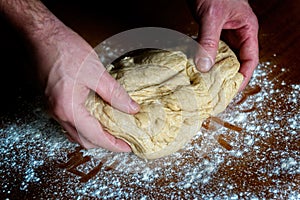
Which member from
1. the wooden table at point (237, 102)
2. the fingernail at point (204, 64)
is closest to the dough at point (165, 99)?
the fingernail at point (204, 64)

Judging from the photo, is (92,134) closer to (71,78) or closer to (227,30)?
(71,78)

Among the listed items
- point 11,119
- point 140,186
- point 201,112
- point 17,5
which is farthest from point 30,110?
point 201,112

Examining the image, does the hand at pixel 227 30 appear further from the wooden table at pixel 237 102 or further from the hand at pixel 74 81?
the hand at pixel 74 81

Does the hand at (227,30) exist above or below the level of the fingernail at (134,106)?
above

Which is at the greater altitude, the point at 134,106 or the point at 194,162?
the point at 134,106

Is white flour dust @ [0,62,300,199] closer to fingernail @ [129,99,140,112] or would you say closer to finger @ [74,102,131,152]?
finger @ [74,102,131,152]

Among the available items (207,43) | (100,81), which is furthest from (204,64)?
(100,81)
